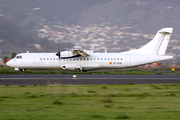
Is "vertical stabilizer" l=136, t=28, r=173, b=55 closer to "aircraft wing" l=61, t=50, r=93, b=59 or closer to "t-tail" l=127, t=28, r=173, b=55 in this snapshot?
"t-tail" l=127, t=28, r=173, b=55

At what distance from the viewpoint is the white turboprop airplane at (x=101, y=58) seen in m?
31.8

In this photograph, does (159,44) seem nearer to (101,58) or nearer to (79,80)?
(101,58)

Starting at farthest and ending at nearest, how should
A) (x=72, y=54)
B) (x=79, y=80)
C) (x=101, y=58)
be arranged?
(x=101, y=58) → (x=72, y=54) → (x=79, y=80)

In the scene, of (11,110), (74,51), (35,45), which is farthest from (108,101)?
(35,45)

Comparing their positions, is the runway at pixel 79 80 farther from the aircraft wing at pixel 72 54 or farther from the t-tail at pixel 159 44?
the t-tail at pixel 159 44

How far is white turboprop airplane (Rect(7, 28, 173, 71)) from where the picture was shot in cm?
3177

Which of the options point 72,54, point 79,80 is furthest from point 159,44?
point 79,80

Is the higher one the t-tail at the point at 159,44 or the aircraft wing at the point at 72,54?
the t-tail at the point at 159,44

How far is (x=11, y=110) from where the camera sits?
10.1 m

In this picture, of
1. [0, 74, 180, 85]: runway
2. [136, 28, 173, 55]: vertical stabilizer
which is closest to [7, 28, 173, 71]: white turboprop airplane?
[136, 28, 173, 55]: vertical stabilizer

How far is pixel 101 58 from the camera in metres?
32.2

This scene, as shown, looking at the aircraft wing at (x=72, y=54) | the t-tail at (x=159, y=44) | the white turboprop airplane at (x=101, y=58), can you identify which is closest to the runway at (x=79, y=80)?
the white turboprop airplane at (x=101, y=58)

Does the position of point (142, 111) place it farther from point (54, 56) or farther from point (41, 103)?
point (54, 56)

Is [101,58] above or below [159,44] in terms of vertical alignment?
below
